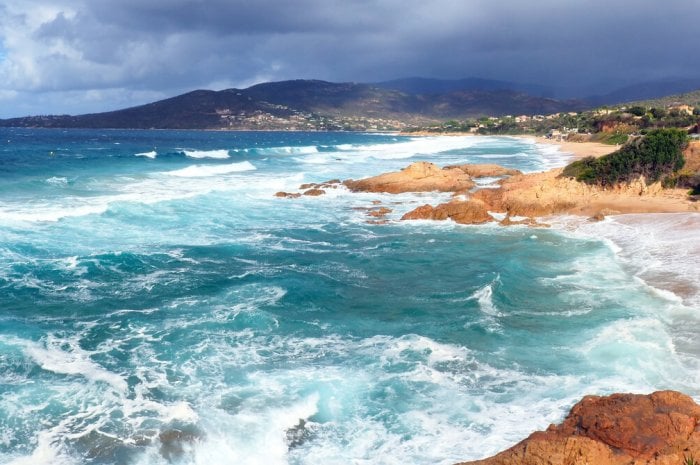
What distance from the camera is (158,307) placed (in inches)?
621

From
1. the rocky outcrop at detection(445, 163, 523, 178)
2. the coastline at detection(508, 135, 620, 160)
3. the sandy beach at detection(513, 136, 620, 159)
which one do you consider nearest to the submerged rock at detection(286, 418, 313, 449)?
the rocky outcrop at detection(445, 163, 523, 178)

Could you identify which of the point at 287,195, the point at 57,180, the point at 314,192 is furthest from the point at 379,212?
Result: the point at 57,180

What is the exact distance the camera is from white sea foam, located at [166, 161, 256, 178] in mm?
50794

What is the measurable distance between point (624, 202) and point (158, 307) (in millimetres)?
22878

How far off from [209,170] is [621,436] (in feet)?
166

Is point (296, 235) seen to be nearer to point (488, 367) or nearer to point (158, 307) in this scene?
point (158, 307)

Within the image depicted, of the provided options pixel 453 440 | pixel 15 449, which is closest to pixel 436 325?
pixel 453 440

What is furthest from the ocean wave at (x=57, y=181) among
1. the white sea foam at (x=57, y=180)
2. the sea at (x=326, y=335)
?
the sea at (x=326, y=335)

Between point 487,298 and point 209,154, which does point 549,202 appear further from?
point 209,154

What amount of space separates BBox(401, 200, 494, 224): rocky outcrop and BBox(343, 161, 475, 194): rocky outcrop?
29.5 feet

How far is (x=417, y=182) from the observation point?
38156 millimetres

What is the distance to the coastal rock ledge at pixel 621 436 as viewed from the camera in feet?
25.7

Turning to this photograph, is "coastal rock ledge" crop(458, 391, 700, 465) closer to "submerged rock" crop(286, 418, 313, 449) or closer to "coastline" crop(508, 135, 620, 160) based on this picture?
"submerged rock" crop(286, 418, 313, 449)

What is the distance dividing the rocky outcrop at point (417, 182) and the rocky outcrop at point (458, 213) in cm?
900
